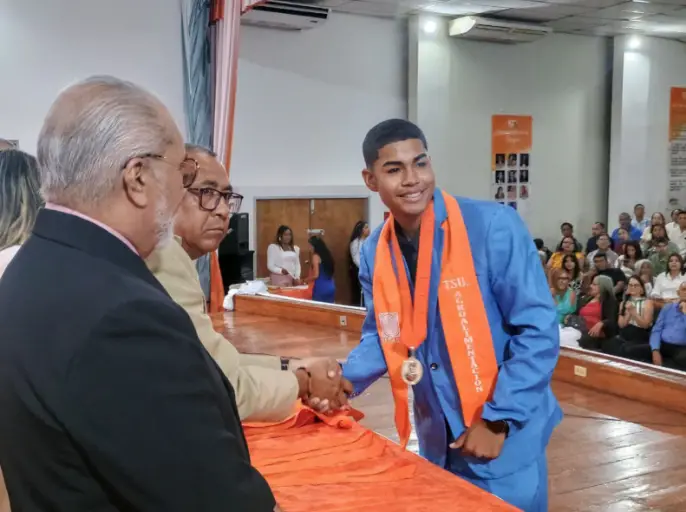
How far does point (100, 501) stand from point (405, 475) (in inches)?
40.7

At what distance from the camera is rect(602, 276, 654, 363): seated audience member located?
18.3ft

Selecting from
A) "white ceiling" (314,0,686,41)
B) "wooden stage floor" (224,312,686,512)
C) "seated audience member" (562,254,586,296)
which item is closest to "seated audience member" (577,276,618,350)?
"seated audience member" (562,254,586,296)

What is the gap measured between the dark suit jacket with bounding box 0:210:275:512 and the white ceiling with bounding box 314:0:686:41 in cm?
897

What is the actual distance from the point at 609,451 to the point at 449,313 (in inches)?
95.9

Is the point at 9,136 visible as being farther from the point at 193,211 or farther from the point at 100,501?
the point at 100,501

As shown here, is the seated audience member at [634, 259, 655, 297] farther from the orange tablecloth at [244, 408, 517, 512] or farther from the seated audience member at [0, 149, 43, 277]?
the seated audience member at [0, 149, 43, 277]

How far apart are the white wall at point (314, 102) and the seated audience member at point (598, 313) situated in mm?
4516

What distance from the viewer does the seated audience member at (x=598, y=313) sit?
5867 mm

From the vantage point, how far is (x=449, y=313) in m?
1.81

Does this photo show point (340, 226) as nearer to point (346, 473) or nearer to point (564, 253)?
point (564, 253)

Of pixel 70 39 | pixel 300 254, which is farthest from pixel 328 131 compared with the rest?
pixel 70 39

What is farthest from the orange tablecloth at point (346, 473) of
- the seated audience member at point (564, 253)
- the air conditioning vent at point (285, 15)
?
the air conditioning vent at point (285, 15)

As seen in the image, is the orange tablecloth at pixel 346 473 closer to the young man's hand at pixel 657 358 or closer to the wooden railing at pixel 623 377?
the wooden railing at pixel 623 377

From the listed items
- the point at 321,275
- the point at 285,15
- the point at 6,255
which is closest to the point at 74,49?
the point at 285,15
